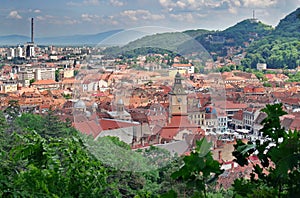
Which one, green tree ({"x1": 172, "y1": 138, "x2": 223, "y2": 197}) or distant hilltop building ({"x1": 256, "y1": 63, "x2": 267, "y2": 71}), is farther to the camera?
distant hilltop building ({"x1": 256, "y1": 63, "x2": 267, "y2": 71})

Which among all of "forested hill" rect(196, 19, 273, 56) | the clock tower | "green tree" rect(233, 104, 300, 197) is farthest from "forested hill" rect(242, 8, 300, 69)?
"green tree" rect(233, 104, 300, 197)

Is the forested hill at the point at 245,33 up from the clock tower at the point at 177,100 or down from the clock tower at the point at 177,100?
up

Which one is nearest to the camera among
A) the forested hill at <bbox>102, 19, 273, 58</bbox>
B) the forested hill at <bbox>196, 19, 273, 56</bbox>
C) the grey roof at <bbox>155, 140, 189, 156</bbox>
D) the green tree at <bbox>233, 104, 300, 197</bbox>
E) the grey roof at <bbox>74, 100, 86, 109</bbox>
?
the green tree at <bbox>233, 104, 300, 197</bbox>

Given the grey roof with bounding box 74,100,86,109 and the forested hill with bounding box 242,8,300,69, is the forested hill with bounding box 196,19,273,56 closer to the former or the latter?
the forested hill with bounding box 242,8,300,69

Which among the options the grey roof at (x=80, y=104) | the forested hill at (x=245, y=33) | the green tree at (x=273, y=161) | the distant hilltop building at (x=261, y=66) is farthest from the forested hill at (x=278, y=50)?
the green tree at (x=273, y=161)

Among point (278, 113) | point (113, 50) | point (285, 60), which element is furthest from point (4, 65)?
point (278, 113)

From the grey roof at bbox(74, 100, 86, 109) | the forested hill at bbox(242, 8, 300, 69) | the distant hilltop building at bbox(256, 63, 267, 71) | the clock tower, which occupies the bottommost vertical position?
the grey roof at bbox(74, 100, 86, 109)

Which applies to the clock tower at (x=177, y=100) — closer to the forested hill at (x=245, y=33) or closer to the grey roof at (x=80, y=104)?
the grey roof at (x=80, y=104)
